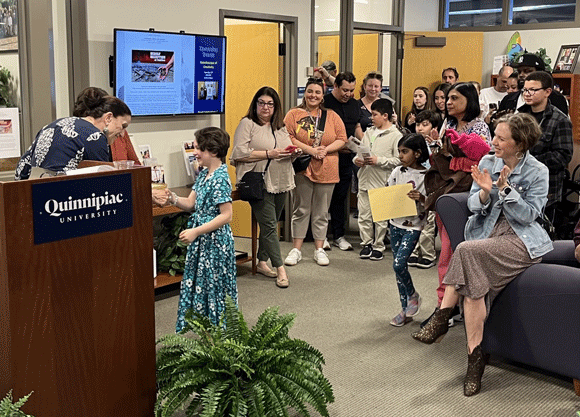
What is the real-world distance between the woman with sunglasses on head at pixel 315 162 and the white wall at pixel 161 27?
2.49 feet

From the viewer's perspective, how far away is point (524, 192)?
368 centimetres

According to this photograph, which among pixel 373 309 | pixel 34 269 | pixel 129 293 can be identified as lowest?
pixel 373 309

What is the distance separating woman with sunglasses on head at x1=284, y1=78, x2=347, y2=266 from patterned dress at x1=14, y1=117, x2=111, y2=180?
281cm

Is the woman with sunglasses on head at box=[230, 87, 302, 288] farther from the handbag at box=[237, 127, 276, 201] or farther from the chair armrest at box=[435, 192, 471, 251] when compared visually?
the chair armrest at box=[435, 192, 471, 251]

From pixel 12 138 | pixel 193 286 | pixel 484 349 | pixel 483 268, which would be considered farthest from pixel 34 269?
pixel 12 138

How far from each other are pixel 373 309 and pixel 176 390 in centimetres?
225

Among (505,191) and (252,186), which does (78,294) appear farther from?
(252,186)

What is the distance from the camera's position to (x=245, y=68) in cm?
705

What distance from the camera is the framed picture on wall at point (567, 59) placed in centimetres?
809

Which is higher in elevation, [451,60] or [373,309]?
[451,60]

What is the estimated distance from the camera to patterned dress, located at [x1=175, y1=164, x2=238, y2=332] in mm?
4008

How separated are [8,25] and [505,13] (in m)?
6.34

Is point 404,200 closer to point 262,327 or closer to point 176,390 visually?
point 262,327

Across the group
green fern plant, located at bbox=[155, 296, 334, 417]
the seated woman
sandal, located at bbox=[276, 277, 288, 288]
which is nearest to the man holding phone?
sandal, located at bbox=[276, 277, 288, 288]
